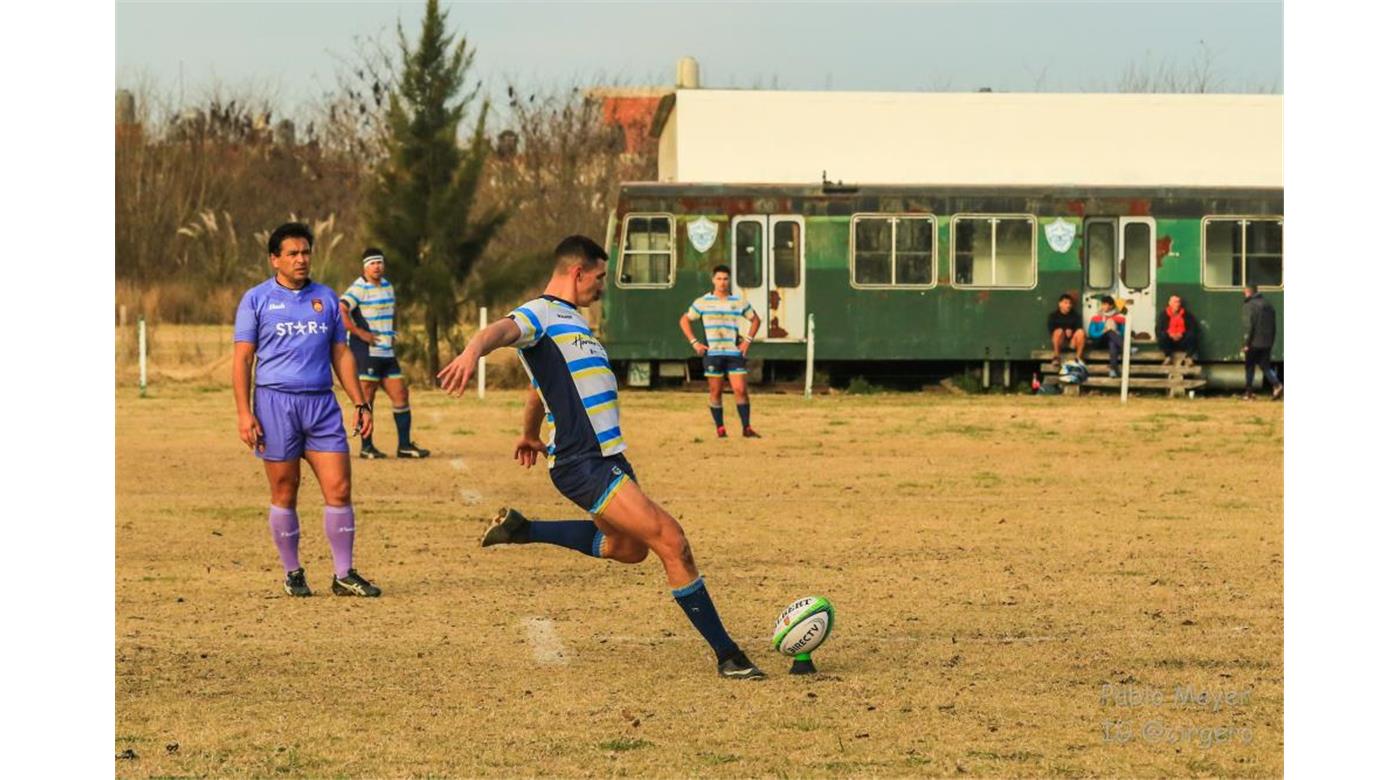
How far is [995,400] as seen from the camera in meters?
29.8

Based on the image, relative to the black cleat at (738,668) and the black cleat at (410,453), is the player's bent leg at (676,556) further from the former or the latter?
the black cleat at (410,453)

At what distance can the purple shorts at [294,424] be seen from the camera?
11.1 m

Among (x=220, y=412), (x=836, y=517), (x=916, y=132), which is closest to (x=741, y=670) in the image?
(x=836, y=517)

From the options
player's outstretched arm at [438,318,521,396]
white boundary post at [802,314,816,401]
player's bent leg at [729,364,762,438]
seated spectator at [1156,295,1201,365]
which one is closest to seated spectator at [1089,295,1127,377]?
seated spectator at [1156,295,1201,365]

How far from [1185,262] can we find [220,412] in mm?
14077

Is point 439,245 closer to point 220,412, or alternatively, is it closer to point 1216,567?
point 220,412

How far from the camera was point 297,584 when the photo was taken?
11492 millimetres

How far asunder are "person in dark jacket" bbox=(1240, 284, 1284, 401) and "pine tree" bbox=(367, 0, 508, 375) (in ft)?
37.3

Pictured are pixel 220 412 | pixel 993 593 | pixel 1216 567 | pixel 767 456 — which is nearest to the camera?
pixel 993 593

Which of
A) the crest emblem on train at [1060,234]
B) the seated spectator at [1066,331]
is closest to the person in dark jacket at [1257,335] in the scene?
the seated spectator at [1066,331]

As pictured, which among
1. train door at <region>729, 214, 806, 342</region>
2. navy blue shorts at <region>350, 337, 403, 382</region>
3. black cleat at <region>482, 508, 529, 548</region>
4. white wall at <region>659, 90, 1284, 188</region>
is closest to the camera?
black cleat at <region>482, 508, 529, 548</region>

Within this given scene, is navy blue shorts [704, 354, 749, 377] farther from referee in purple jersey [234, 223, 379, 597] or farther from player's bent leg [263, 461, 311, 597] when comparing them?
referee in purple jersey [234, 223, 379, 597]

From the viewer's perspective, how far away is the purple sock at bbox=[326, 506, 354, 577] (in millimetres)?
11383

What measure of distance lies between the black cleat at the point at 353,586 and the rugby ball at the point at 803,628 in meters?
3.20
